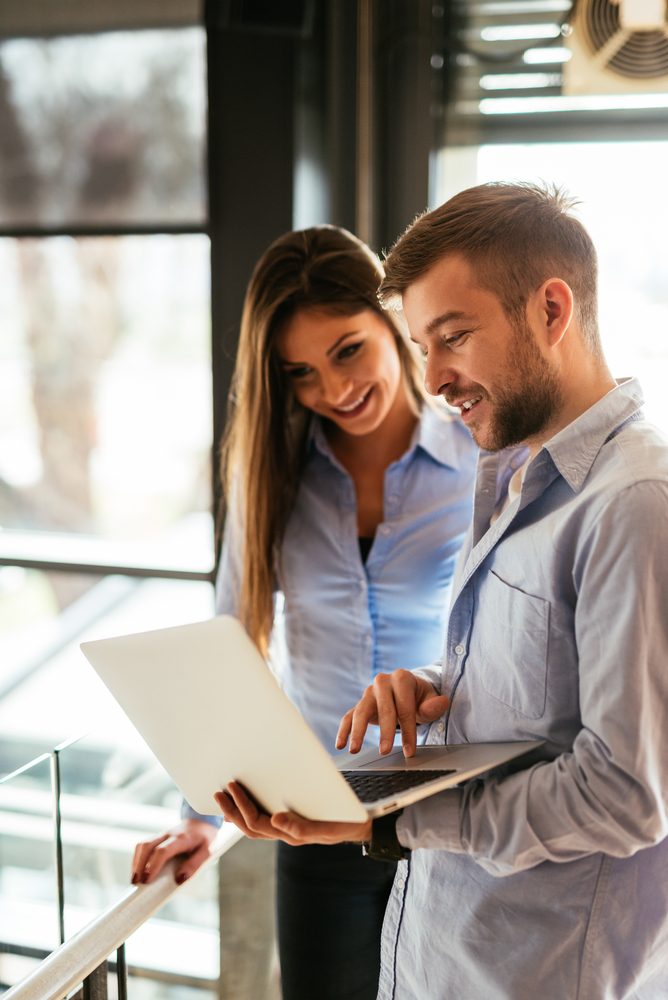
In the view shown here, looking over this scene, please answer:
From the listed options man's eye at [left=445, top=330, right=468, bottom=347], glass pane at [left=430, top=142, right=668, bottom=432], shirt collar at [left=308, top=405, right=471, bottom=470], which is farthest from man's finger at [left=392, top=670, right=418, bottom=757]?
glass pane at [left=430, top=142, right=668, bottom=432]

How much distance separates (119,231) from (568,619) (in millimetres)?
1938

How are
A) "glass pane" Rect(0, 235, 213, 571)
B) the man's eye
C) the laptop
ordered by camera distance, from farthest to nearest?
"glass pane" Rect(0, 235, 213, 571) → the man's eye → the laptop

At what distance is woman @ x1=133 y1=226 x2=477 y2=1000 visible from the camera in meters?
1.39

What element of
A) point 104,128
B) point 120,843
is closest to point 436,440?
point 120,843

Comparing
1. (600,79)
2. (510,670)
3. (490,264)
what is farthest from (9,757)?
(600,79)

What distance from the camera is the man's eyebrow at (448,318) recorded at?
945 millimetres

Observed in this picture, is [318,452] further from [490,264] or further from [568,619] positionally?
[568,619]

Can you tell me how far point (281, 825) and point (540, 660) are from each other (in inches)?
Result: 13.1

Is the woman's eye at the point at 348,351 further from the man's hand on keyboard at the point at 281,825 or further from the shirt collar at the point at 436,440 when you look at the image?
the man's hand on keyboard at the point at 281,825

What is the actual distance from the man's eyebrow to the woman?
18.5 inches

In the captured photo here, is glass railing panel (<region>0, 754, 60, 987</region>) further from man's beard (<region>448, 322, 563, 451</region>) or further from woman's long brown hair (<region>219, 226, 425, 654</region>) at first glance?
man's beard (<region>448, 322, 563, 451</region>)

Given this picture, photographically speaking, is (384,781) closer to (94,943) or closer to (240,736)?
(240,736)

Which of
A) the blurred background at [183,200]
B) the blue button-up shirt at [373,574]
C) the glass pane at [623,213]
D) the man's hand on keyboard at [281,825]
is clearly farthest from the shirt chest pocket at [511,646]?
the glass pane at [623,213]

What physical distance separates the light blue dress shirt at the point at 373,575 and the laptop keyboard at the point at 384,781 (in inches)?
21.2
